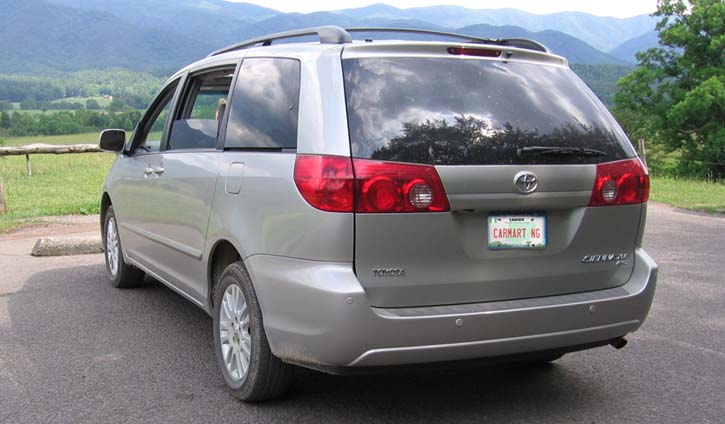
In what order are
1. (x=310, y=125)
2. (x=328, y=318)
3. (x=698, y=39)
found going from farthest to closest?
(x=698, y=39)
(x=310, y=125)
(x=328, y=318)

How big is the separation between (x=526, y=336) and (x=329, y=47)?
158cm

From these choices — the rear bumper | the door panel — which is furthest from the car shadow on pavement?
the door panel

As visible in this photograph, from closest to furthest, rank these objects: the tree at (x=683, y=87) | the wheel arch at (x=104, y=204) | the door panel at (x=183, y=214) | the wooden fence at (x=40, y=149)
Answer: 1. the door panel at (x=183, y=214)
2. the wheel arch at (x=104, y=204)
3. the wooden fence at (x=40, y=149)
4. the tree at (x=683, y=87)

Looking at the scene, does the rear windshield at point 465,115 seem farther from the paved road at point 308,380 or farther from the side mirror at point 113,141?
the side mirror at point 113,141

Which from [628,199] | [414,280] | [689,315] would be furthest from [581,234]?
[689,315]

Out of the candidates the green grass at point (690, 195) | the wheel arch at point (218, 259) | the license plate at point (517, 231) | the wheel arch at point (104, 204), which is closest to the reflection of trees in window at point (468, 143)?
the license plate at point (517, 231)

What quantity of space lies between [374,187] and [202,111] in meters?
2.18

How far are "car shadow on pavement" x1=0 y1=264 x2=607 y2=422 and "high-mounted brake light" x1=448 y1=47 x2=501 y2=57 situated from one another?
147 centimetres

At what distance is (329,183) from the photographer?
3.42 meters

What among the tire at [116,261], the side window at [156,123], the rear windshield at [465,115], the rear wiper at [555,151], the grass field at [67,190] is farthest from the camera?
the grass field at [67,190]

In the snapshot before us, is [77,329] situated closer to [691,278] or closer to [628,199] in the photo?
[628,199]

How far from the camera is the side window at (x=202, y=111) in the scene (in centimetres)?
472

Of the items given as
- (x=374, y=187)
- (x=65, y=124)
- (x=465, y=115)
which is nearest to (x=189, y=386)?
(x=374, y=187)

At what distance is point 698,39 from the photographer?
118 feet
